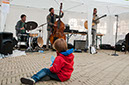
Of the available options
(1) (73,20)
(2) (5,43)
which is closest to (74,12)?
(1) (73,20)

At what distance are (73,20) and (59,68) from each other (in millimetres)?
6638

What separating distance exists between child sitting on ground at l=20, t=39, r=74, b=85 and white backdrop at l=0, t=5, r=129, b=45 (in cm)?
595

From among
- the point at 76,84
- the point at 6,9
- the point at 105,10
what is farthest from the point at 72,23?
the point at 76,84

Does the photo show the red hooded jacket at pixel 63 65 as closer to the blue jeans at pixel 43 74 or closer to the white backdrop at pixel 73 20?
the blue jeans at pixel 43 74

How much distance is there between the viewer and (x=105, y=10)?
8133 millimetres

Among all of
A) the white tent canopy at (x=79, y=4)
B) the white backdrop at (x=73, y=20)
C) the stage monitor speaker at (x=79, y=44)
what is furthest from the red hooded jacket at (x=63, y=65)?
the white backdrop at (x=73, y=20)

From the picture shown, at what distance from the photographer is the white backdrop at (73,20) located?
697cm

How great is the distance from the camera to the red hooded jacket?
1.71 metres

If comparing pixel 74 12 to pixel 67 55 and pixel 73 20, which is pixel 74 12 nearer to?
pixel 73 20

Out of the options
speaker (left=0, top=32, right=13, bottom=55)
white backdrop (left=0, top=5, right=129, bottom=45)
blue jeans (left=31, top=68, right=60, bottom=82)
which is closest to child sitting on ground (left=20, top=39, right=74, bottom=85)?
blue jeans (left=31, top=68, right=60, bottom=82)

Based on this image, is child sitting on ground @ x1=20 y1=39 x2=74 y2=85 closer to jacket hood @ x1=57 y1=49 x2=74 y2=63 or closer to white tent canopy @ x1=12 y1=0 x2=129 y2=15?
jacket hood @ x1=57 y1=49 x2=74 y2=63

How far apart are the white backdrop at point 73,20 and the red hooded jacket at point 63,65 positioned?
19.6 feet

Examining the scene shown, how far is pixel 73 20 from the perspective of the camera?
318 inches

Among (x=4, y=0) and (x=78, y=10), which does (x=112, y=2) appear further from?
(x=4, y=0)
